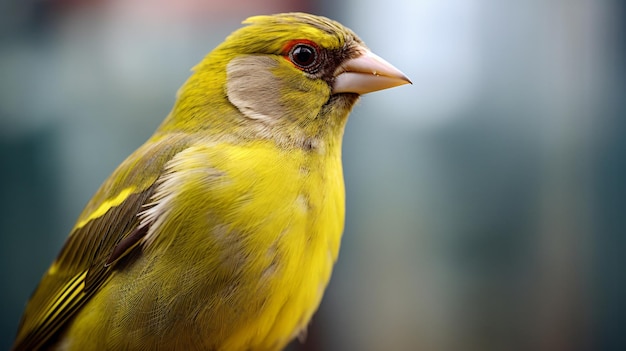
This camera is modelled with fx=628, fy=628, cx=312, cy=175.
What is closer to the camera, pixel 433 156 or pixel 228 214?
pixel 228 214

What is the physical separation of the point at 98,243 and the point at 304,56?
483mm

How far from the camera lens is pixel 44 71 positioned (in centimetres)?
200

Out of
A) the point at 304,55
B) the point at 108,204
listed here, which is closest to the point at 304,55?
the point at 304,55

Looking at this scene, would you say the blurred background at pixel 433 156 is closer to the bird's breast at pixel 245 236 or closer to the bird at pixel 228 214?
the bird at pixel 228 214

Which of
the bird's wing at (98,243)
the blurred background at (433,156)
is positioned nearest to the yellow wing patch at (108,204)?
the bird's wing at (98,243)

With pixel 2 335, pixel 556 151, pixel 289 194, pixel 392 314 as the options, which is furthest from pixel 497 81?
pixel 2 335

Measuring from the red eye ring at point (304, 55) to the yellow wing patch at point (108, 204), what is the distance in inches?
13.9

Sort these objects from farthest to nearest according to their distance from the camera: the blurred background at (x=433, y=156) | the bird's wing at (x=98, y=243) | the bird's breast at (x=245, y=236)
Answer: the blurred background at (x=433, y=156) → the bird's wing at (x=98, y=243) → the bird's breast at (x=245, y=236)

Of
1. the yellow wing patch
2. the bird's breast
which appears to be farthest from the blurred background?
the bird's breast

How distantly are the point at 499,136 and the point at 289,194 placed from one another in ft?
4.45

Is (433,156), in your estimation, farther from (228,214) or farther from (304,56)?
(228,214)

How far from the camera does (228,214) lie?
0.93 meters

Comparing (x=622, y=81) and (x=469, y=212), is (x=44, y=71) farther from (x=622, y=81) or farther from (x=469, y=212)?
(x=622, y=81)

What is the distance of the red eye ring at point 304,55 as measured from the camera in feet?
3.55
